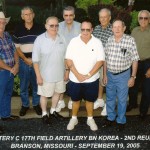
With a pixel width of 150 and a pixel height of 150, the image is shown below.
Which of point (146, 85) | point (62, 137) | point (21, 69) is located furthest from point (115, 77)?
point (21, 69)

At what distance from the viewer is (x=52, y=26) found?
5992mm

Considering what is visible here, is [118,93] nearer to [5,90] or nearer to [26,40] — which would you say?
[26,40]

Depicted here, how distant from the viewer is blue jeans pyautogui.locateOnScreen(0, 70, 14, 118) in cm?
631

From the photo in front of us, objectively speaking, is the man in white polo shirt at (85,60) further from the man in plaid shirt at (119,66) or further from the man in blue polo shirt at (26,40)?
the man in blue polo shirt at (26,40)

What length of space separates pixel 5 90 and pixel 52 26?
1.54 meters

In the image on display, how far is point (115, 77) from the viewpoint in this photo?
19.8 ft

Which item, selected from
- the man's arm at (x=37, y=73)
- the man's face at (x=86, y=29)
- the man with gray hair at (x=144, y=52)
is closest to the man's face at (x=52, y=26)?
the man's face at (x=86, y=29)

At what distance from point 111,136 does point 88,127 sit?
0.53 meters

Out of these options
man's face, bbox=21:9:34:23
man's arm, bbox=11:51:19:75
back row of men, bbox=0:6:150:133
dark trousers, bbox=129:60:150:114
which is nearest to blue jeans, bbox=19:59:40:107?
back row of men, bbox=0:6:150:133

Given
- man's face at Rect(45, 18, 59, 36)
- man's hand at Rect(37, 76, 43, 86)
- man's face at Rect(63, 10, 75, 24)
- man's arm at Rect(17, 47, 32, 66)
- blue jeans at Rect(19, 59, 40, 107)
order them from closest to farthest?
man's face at Rect(45, 18, 59, 36), man's hand at Rect(37, 76, 43, 86), man's face at Rect(63, 10, 75, 24), man's arm at Rect(17, 47, 32, 66), blue jeans at Rect(19, 59, 40, 107)

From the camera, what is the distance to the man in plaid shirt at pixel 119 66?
5.79 metres

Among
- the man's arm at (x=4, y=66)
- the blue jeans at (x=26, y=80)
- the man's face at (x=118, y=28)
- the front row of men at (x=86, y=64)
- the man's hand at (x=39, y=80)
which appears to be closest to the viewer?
→ the man's face at (x=118, y=28)

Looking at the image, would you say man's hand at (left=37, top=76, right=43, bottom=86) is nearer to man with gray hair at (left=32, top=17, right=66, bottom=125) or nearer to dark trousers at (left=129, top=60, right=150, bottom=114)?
man with gray hair at (left=32, top=17, right=66, bottom=125)

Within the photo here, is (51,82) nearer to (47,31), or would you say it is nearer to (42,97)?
(42,97)
